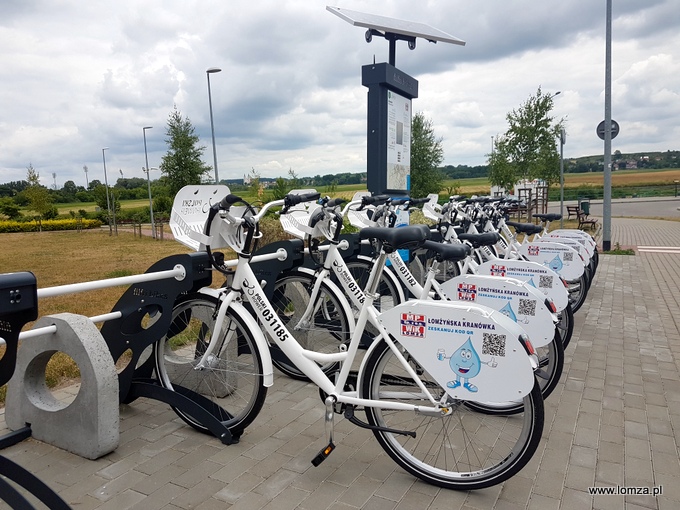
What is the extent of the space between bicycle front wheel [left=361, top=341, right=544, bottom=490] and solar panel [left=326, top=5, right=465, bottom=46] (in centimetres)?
442

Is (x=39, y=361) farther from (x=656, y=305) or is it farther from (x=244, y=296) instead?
(x=656, y=305)

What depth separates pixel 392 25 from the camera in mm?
6238

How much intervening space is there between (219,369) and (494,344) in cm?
163

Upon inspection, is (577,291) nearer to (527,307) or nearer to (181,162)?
(527,307)

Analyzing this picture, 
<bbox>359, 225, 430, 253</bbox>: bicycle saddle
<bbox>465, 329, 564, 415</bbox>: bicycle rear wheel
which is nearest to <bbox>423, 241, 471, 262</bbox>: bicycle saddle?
<bbox>359, 225, 430, 253</bbox>: bicycle saddle

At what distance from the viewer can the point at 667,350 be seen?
475cm

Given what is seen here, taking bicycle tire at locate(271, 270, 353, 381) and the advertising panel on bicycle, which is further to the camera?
bicycle tire at locate(271, 270, 353, 381)

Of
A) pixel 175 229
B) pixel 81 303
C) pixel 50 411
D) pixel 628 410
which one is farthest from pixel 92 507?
pixel 81 303

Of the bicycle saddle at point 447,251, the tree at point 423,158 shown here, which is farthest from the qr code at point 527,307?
the tree at point 423,158

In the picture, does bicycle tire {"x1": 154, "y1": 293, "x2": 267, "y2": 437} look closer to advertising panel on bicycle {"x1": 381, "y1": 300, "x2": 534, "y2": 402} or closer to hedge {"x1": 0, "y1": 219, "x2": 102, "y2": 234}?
advertising panel on bicycle {"x1": 381, "y1": 300, "x2": 534, "y2": 402}

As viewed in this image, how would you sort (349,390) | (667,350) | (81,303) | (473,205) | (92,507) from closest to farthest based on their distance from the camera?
(92,507) < (349,390) < (667,350) < (473,205) < (81,303)

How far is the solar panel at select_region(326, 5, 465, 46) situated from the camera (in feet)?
19.2

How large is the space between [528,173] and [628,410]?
18714 mm

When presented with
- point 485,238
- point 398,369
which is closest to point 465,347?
point 398,369
